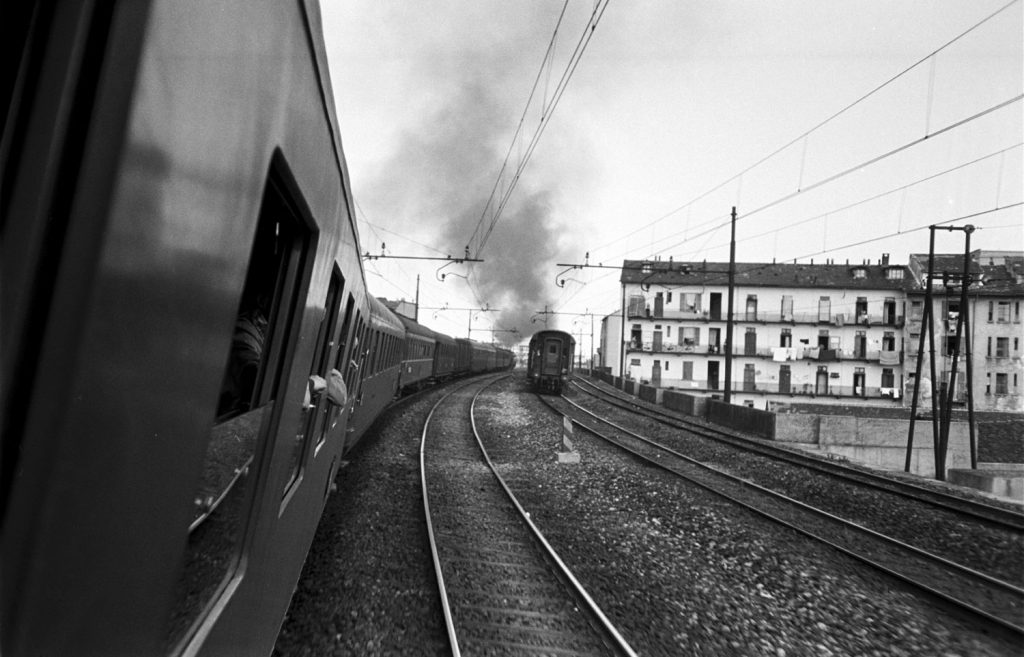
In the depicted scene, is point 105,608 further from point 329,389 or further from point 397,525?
point 397,525

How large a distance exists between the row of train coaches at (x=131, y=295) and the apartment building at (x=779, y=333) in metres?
45.1

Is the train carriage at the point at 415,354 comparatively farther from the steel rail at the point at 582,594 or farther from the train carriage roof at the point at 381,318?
the steel rail at the point at 582,594

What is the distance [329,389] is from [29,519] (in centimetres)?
252

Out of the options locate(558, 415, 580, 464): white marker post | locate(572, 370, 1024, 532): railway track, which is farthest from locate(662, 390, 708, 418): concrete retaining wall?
locate(558, 415, 580, 464): white marker post

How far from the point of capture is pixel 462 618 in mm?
4582

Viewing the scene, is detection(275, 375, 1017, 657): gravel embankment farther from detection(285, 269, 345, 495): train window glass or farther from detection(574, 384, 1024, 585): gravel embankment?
detection(574, 384, 1024, 585): gravel embankment

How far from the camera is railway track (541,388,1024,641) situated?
5.37 m

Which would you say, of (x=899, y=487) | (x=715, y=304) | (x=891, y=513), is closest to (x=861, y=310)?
(x=715, y=304)

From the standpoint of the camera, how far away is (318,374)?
3.12 meters

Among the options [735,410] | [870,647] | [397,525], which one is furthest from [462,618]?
[735,410]

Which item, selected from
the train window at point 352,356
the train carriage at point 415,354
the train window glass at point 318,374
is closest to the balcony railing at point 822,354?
the train carriage at point 415,354

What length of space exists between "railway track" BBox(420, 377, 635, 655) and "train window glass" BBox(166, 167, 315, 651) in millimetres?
2612

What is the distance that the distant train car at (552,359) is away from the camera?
27.9 metres

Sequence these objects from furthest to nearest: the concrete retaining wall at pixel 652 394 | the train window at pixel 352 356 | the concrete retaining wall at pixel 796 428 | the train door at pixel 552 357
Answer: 1. the concrete retaining wall at pixel 652 394
2. the train door at pixel 552 357
3. the concrete retaining wall at pixel 796 428
4. the train window at pixel 352 356
